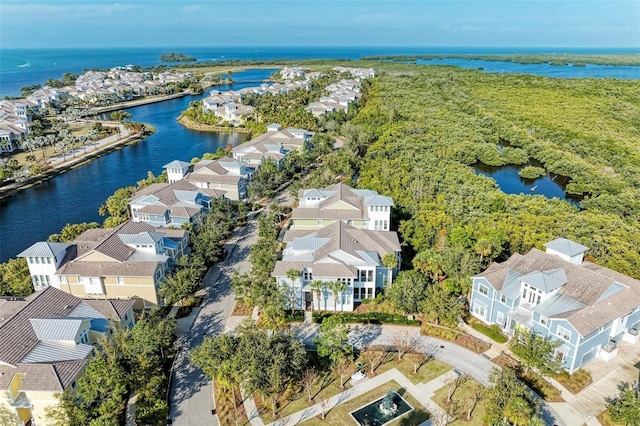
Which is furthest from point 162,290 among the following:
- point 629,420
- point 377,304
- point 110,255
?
point 629,420

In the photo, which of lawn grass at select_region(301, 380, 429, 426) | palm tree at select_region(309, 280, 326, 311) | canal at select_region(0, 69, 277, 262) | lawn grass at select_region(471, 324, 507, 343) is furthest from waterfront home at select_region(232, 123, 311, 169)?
lawn grass at select_region(301, 380, 429, 426)

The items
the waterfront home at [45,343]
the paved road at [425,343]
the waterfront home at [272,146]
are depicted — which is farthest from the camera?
the waterfront home at [272,146]

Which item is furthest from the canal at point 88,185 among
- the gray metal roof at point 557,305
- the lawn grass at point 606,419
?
the lawn grass at point 606,419

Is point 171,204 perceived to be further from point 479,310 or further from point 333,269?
point 479,310

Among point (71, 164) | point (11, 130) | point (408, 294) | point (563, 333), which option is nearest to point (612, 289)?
point (563, 333)

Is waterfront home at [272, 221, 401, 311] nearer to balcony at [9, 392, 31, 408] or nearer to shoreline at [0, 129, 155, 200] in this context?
balcony at [9, 392, 31, 408]

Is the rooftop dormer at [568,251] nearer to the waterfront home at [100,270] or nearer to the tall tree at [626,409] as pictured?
the tall tree at [626,409]

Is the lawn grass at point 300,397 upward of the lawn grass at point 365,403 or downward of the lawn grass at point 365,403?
downward
